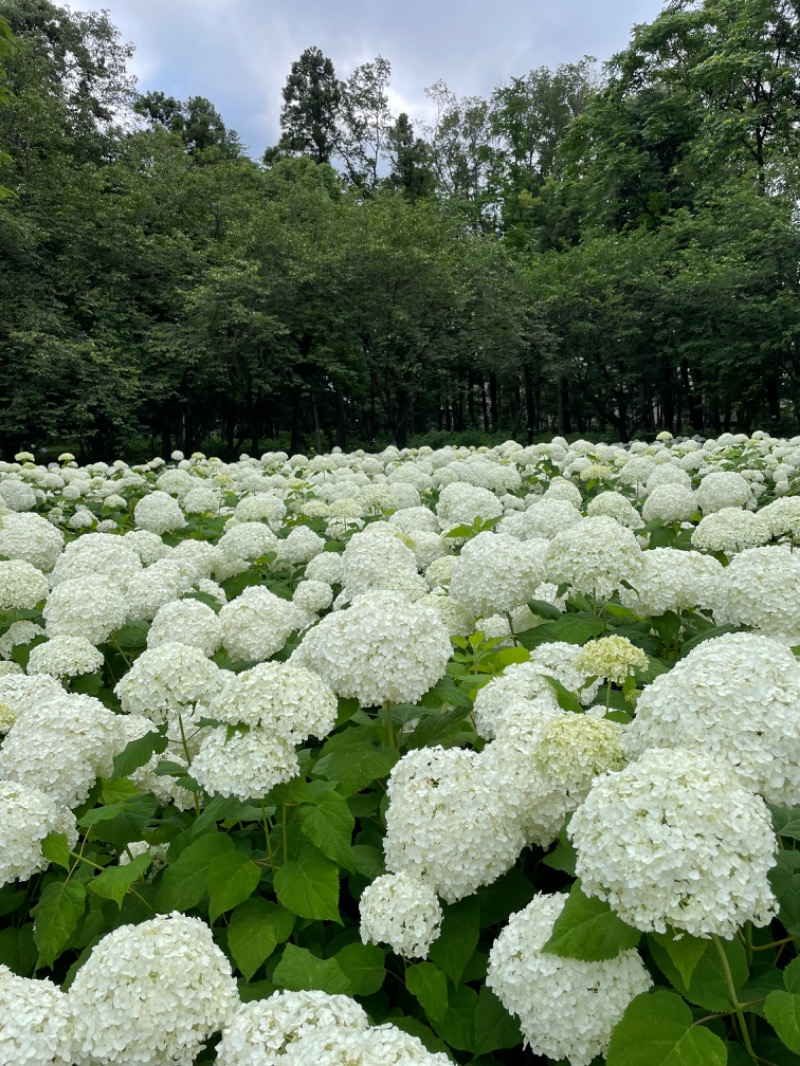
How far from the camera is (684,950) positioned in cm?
124

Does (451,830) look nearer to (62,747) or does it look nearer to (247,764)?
Answer: (247,764)

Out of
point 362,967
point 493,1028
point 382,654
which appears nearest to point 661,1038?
point 493,1028

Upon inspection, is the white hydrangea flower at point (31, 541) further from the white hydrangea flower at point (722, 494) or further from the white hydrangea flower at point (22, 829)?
the white hydrangea flower at point (722, 494)

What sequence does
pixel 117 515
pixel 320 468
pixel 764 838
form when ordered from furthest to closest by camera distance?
pixel 320 468 → pixel 117 515 → pixel 764 838

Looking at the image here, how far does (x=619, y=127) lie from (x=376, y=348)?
53.6ft

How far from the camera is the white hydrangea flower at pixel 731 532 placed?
3537mm

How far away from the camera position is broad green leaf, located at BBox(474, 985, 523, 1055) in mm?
1496

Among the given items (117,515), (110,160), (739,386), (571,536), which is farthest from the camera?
(110,160)

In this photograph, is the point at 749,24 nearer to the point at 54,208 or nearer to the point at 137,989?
the point at 54,208

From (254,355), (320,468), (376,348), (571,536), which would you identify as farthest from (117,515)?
(376,348)

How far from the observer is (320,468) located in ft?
28.4

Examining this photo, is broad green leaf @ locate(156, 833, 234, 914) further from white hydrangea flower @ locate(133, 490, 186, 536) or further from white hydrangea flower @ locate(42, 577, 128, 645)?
white hydrangea flower @ locate(133, 490, 186, 536)

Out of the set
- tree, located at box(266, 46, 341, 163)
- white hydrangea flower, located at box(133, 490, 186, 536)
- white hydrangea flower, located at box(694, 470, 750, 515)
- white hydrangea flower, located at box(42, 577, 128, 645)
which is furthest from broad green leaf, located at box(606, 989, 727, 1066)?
tree, located at box(266, 46, 341, 163)

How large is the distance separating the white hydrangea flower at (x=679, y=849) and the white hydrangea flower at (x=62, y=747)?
1.60 m
